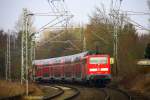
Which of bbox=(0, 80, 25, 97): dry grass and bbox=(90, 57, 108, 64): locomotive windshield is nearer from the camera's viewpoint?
bbox=(0, 80, 25, 97): dry grass

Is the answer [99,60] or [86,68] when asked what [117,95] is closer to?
[86,68]

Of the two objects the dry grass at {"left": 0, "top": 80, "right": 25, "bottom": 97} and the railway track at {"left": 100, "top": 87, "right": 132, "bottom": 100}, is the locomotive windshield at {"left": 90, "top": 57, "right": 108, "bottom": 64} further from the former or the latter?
the dry grass at {"left": 0, "top": 80, "right": 25, "bottom": 97}

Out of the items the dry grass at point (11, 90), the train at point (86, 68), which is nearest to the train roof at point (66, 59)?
the train at point (86, 68)

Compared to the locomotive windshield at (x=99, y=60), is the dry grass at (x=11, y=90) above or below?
below

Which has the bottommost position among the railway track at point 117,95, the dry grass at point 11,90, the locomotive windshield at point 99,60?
the railway track at point 117,95

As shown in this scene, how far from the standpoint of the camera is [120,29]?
66625 millimetres

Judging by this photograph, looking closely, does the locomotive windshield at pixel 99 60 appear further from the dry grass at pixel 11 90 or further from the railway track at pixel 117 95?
the dry grass at pixel 11 90

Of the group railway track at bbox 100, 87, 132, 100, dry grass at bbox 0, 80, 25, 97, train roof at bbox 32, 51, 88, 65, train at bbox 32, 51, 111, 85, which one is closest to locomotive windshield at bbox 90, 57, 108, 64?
train at bbox 32, 51, 111, 85

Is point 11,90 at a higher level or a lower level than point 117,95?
higher

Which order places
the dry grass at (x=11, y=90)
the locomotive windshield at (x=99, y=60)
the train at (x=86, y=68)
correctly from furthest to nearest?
1. the locomotive windshield at (x=99, y=60)
2. the train at (x=86, y=68)
3. the dry grass at (x=11, y=90)

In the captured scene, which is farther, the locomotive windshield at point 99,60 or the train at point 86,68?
the locomotive windshield at point 99,60

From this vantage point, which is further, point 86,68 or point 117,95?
point 86,68

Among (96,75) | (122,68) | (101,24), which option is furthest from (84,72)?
(101,24)

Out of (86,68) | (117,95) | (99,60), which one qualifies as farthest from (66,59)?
(117,95)
